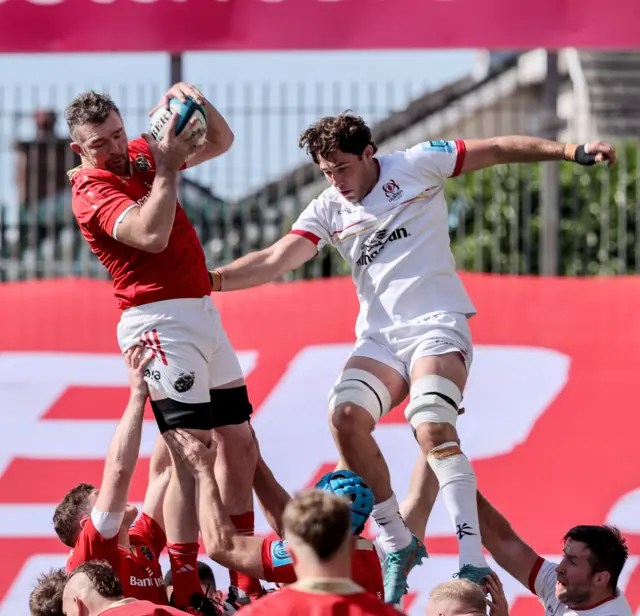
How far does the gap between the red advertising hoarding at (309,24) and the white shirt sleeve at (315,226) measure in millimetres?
3702

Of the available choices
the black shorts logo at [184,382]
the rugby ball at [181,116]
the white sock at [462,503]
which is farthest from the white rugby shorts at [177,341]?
the white sock at [462,503]

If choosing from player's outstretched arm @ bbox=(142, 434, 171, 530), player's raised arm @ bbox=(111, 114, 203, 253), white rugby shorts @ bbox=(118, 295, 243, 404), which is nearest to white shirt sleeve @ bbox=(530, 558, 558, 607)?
player's outstretched arm @ bbox=(142, 434, 171, 530)

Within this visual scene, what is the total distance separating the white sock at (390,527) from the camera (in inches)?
222

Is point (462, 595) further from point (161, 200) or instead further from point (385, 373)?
point (161, 200)

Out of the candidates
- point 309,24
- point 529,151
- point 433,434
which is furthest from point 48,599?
point 309,24

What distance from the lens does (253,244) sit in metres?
10.6

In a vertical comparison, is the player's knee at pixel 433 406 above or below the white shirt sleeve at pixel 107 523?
above

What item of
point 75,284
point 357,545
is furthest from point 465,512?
point 75,284

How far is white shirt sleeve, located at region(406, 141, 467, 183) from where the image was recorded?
5832 mm

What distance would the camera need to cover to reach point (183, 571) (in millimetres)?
5531

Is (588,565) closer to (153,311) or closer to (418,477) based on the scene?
(418,477)

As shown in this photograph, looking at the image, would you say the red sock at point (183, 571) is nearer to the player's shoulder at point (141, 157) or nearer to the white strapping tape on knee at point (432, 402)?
the white strapping tape on knee at point (432, 402)

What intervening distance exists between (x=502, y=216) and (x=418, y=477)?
15.5 feet

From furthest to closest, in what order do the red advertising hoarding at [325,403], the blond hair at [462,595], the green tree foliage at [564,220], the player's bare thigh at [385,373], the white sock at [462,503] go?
the green tree foliage at [564,220] < the red advertising hoarding at [325,403] < the player's bare thigh at [385,373] < the white sock at [462,503] < the blond hair at [462,595]
